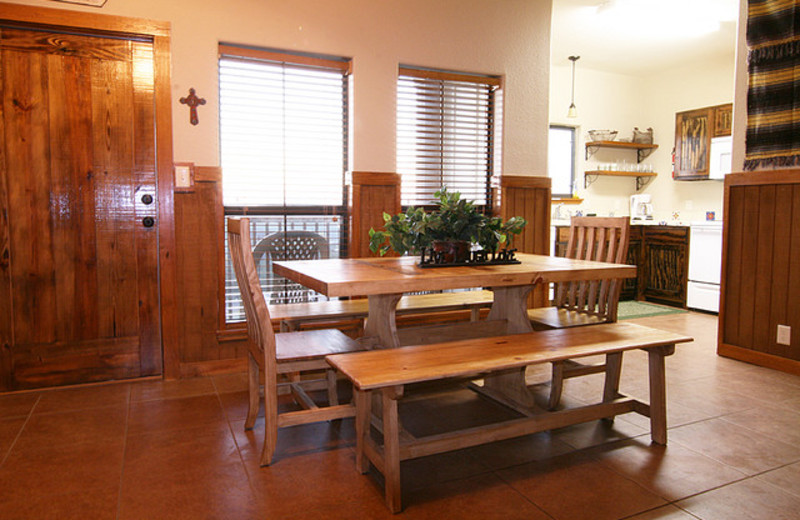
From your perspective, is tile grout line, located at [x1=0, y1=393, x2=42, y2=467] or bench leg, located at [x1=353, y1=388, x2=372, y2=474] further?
tile grout line, located at [x1=0, y1=393, x2=42, y2=467]

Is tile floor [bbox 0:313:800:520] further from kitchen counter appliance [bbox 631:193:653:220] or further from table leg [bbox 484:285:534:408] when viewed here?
kitchen counter appliance [bbox 631:193:653:220]

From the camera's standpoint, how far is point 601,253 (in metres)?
3.12

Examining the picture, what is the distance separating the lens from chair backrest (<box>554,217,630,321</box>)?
298 centimetres

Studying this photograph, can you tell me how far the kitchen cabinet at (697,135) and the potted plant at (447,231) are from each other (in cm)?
465

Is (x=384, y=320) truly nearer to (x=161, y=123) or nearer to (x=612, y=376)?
(x=612, y=376)

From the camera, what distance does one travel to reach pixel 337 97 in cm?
370

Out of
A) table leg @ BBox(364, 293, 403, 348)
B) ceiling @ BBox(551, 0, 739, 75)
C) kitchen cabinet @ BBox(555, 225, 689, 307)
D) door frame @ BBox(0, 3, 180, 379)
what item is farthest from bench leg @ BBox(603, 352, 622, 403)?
kitchen cabinet @ BBox(555, 225, 689, 307)

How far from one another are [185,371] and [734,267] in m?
3.72

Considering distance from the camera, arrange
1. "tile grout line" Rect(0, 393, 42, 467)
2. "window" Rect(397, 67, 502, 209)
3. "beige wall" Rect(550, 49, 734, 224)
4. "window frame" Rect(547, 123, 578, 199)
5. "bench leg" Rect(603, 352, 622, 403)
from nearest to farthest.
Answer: "tile grout line" Rect(0, 393, 42, 467), "bench leg" Rect(603, 352, 622, 403), "window" Rect(397, 67, 502, 209), "beige wall" Rect(550, 49, 734, 224), "window frame" Rect(547, 123, 578, 199)

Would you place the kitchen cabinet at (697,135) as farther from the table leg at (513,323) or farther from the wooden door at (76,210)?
the wooden door at (76,210)

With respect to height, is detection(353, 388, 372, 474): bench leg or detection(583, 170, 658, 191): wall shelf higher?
detection(583, 170, 658, 191): wall shelf

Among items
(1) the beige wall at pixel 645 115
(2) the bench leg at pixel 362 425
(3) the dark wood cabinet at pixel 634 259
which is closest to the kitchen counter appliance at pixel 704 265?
(3) the dark wood cabinet at pixel 634 259

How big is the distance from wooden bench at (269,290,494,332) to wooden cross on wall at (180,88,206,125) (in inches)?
47.0

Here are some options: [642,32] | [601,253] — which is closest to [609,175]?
[642,32]
